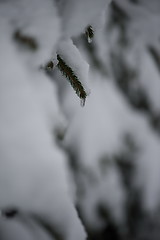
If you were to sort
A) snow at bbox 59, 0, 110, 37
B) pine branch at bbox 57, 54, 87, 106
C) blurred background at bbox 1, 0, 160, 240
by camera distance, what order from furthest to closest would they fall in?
blurred background at bbox 1, 0, 160, 240, snow at bbox 59, 0, 110, 37, pine branch at bbox 57, 54, 87, 106

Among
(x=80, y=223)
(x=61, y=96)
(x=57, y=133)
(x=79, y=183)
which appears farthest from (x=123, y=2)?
(x=80, y=223)

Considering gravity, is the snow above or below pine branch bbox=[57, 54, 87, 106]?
above

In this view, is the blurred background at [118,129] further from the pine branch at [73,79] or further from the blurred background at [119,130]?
the pine branch at [73,79]

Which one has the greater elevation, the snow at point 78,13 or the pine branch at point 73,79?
the snow at point 78,13

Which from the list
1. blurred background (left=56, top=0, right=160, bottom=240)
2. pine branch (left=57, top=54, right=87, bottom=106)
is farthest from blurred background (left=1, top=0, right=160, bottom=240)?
pine branch (left=57, top=54, right=87, bottom=106)

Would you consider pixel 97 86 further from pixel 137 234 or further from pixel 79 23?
pixel 137 234

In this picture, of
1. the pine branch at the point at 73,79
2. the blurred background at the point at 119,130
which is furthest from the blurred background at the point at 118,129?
the pine branch at the point at 73,79

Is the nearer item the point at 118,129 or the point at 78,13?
the point at 78,13

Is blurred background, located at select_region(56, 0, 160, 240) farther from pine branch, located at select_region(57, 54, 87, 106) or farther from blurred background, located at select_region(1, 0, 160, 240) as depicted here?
pine branch, located at select_region(57, 54, 87, 106)

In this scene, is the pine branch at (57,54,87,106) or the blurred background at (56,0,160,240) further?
the blurred background at (56,0,160,240)

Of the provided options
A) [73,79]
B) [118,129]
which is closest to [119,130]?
[118,129]

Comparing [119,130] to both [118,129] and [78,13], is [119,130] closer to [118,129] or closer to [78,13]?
[118,129]

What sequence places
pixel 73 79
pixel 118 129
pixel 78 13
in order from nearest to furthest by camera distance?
pixel 73 79, pixel 78 13, pixel 118 129
